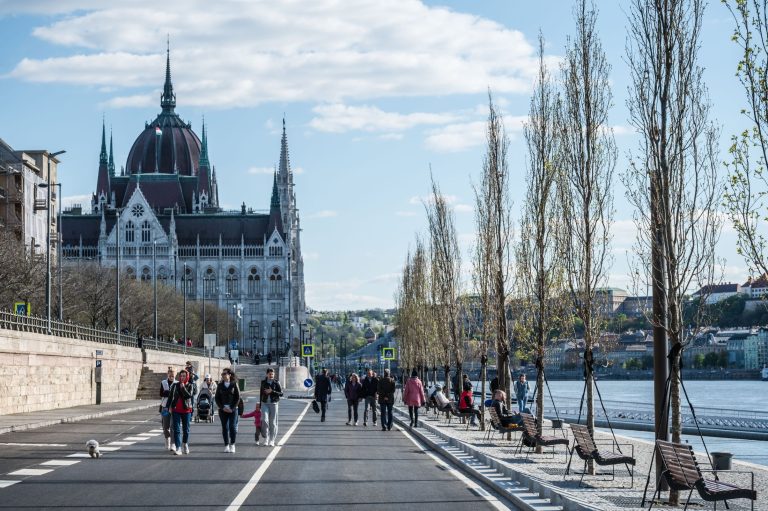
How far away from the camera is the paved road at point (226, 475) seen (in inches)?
632

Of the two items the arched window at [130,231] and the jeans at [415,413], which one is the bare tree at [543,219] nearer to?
the jeans at [415,413]

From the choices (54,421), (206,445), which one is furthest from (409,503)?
(54,421)

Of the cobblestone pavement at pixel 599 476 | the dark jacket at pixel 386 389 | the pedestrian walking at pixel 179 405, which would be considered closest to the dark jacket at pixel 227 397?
the pedestrian walking at pixel 179 405

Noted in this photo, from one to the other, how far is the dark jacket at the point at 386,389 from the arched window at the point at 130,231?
157 meters

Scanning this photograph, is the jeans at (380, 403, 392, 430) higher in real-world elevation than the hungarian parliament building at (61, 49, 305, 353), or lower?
lower

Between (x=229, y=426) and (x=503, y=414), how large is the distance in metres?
6.41

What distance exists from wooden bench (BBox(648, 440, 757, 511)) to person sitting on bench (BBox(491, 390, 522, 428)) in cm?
1288

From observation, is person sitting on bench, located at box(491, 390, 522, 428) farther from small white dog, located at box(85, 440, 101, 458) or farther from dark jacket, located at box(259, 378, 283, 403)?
small white dog, located at box(85, 440, 101, 458)

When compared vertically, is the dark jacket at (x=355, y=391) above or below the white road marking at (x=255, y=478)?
above

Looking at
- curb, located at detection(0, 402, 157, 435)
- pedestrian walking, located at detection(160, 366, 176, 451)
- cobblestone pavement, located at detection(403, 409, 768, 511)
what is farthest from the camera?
curb, located at detection(0, 402, 157, 435)

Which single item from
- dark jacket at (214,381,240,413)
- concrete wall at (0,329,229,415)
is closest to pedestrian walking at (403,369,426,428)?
concrete wall at (0,329,229,415)

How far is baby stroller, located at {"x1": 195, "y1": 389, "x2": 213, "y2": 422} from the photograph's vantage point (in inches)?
1245

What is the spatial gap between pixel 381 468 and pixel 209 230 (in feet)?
578

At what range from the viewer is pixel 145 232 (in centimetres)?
19138
